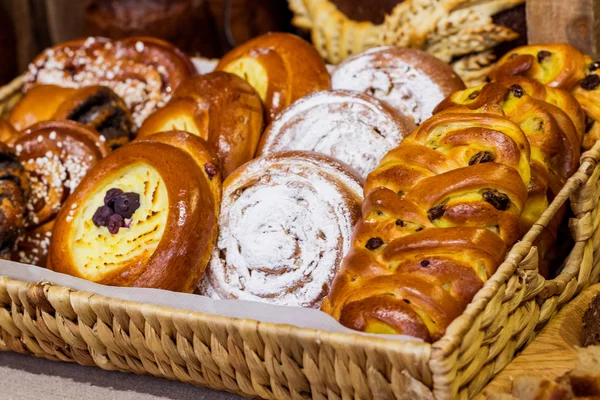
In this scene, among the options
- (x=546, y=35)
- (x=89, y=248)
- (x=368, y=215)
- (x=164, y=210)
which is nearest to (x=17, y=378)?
(x=89, y=248)

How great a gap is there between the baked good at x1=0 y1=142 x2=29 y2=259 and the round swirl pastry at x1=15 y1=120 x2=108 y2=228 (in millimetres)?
60

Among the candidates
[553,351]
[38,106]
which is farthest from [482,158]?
[38,106]

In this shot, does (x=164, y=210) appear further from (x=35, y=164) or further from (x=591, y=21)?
(x=591, y=21)

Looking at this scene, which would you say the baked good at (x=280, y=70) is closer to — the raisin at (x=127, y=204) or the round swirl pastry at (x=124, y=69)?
the round swirl pastry at (x=124, y=69)

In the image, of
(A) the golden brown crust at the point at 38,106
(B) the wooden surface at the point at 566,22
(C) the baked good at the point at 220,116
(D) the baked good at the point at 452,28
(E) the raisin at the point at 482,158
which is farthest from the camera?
(A) the golden brown crust at the point at 38,106

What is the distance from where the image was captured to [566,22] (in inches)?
83.8

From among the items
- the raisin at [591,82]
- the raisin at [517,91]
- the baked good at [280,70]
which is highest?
the raisin at [517,91]

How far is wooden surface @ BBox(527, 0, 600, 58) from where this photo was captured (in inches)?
82.2

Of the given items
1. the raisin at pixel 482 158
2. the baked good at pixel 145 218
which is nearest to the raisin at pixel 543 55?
the raisin at pixel 482 158

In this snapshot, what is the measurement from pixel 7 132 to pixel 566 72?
1.64 meters

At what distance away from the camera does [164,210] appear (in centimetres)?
172

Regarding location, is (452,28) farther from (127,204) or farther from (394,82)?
(127,204)

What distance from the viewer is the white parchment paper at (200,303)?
4.18 feet

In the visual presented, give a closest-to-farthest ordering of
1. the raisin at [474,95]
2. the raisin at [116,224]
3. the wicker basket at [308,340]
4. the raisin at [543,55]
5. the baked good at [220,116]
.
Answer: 1. the wicker basket at [308,340]
2. the raisin at [474,95]
3. the raisin at [116,224]
4. the raisin at [543,55]
5. the baked good at [220,116]
